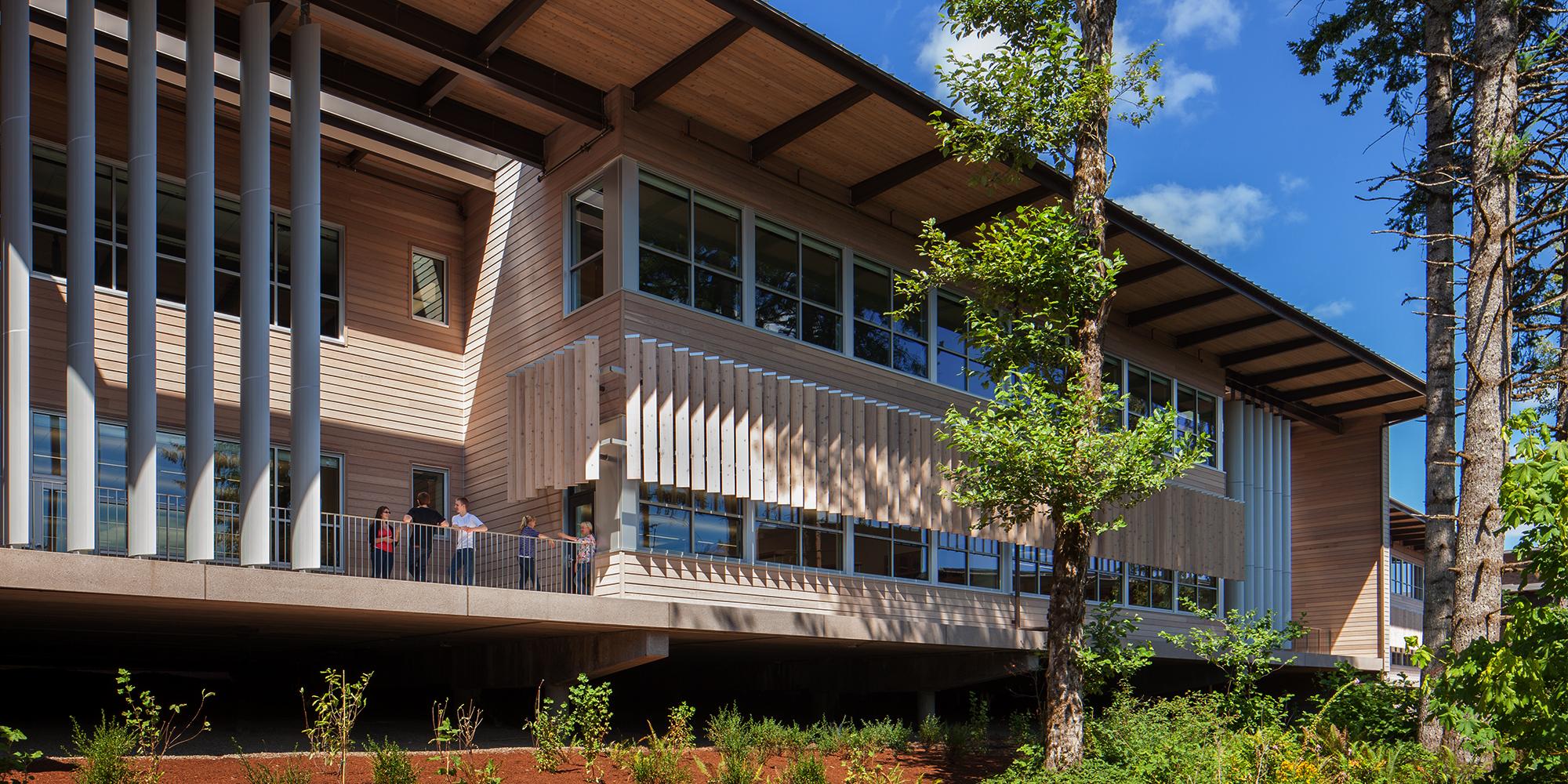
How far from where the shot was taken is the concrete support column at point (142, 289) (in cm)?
1239

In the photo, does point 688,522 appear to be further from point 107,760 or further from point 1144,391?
point 1144,391

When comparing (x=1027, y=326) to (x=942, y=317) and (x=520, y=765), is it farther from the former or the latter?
(x=942, y=317)

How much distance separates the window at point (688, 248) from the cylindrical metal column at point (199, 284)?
542 centimetres

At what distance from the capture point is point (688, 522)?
1664cm

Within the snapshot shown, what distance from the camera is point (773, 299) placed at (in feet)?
60.4

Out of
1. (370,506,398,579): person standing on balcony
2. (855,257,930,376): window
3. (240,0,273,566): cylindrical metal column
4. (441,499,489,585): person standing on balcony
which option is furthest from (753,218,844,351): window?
(240,0,273,566): cylindrical metal column

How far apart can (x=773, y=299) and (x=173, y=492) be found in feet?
27.9

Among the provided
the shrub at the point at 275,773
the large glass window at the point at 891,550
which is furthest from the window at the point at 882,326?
the shrub at the point at 275,773

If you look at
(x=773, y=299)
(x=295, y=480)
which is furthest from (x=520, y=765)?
(x=773, y=299)

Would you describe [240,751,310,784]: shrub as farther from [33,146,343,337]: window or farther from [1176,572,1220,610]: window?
[1176,572,1220,610]: window

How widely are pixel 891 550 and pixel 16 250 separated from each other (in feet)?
40.5

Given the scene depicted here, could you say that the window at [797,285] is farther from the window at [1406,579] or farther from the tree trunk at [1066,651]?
the window at [1406,579]

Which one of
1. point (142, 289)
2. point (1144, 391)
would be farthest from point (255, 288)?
point (1144, 391)

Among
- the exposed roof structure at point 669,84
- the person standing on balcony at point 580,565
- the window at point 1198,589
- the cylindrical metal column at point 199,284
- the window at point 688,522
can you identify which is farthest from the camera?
the window at point 1198,589
